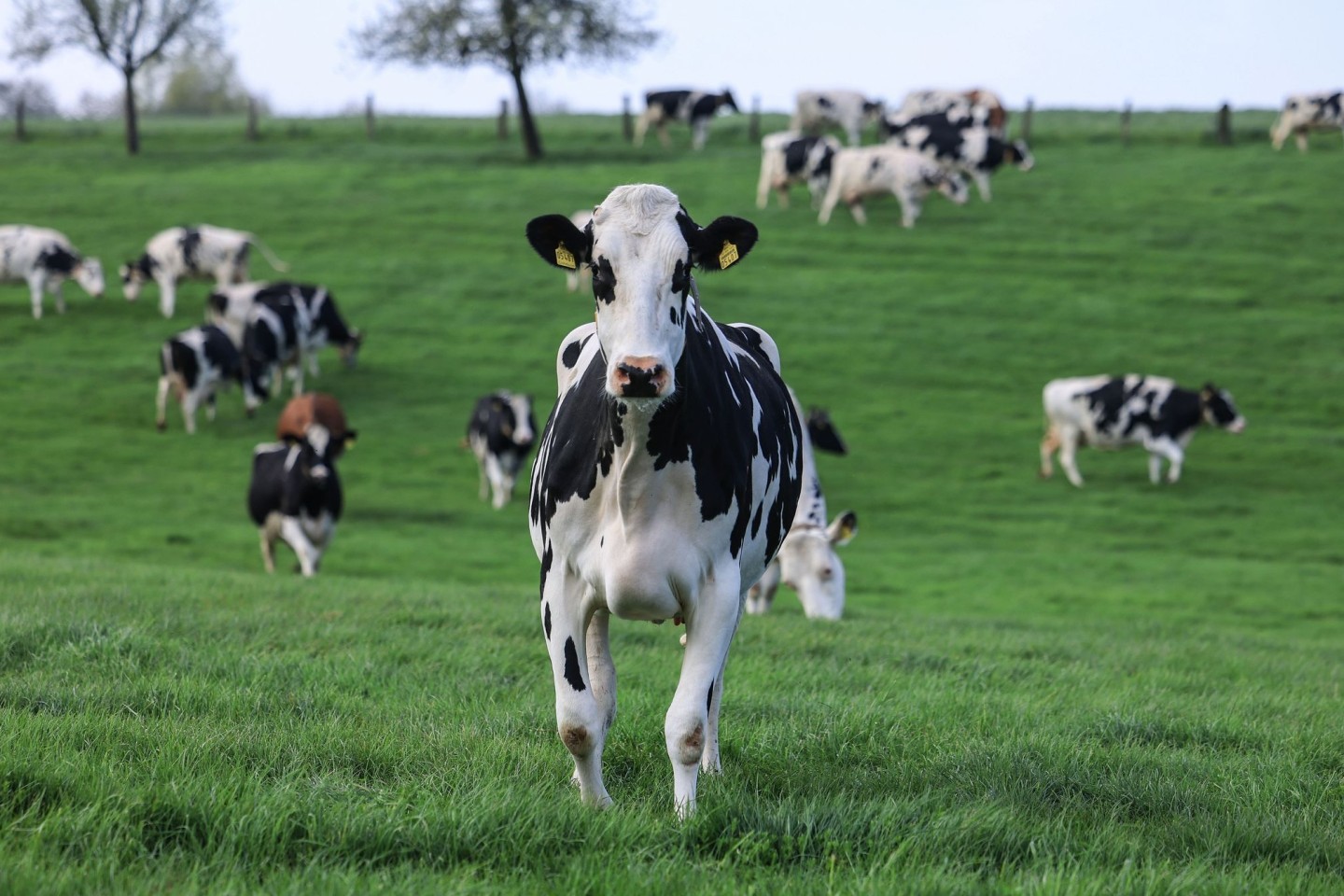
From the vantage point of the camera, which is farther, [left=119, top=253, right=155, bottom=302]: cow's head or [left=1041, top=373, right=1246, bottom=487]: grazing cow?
[left=119, top=253, right=155, bottom=302]: cow's head

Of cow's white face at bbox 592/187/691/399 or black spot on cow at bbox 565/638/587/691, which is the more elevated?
cow's white face at bbox 592/187/691/399

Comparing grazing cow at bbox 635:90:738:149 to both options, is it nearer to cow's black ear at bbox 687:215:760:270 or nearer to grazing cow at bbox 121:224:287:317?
grazing cow at bbox 121:224:287:317

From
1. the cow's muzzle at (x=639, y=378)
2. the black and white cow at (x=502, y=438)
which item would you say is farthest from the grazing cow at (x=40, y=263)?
the cow's muzzle at (x=639, y=378)

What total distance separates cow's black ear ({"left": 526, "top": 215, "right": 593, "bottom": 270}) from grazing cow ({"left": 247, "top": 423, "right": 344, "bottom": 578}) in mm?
12613

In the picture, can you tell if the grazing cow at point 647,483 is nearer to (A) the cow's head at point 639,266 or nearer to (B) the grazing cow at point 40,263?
(A) the cow's head at point 639,266

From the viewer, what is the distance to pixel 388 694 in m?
6.52

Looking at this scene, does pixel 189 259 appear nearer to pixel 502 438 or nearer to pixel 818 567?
pixel 502 438

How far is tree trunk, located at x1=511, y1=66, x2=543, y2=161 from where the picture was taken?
5000 centimetres

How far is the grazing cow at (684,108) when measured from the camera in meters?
52.9

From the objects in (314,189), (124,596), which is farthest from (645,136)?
(124,596)

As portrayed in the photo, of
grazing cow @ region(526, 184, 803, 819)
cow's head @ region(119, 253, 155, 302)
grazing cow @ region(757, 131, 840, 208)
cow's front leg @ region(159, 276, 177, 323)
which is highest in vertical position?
grazing cow @ region(757, 131, 840, 208)

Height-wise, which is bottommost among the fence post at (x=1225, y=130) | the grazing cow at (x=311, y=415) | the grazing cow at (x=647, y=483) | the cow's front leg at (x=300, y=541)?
the cow's front leg at (x=300, y=541)

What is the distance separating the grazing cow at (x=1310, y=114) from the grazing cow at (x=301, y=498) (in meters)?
40.4

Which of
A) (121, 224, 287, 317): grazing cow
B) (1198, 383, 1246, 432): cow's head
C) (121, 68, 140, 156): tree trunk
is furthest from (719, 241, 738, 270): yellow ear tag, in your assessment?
(121, 68, 140, 156): tree trunk
